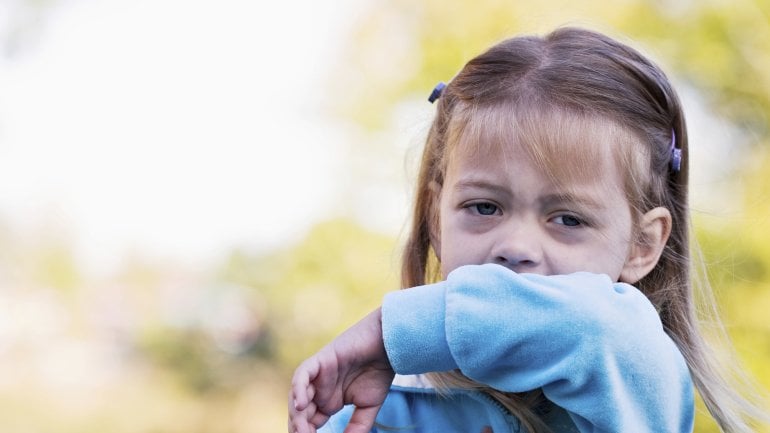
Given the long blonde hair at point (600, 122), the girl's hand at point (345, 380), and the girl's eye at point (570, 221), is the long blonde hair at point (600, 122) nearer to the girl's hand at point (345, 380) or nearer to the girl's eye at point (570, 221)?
the girl's eye at point (570, 221)

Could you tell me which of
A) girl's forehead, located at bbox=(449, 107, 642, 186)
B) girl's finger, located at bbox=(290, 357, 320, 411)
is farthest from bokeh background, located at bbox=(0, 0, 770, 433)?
girl's finger, located at bbox=(290, 357, 320, 411)

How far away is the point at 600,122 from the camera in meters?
1.96

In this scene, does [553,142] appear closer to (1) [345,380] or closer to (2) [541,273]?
(2) [541,273]

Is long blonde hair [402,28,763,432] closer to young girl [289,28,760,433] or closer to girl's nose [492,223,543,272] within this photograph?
young girl [289,28,760,433]

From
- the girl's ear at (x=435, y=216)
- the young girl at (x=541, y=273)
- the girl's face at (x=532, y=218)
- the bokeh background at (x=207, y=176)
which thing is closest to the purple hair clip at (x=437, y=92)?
the young girl at (x=541, y=273)

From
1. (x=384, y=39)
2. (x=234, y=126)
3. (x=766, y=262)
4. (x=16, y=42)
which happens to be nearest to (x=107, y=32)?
(x=16, y=42)

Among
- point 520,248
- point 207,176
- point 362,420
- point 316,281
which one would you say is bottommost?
point 316,281

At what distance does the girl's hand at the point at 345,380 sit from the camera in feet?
5.31

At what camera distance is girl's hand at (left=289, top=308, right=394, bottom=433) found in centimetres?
162

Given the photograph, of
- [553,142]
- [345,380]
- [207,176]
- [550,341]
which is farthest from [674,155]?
[207,176]

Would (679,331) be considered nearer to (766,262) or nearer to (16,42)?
(766,262)

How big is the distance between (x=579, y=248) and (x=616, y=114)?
0.30 metres

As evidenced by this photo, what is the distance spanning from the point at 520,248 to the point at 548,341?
0.29 meters

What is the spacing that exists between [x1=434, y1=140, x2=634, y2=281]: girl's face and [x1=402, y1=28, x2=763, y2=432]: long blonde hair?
0.04 meters
